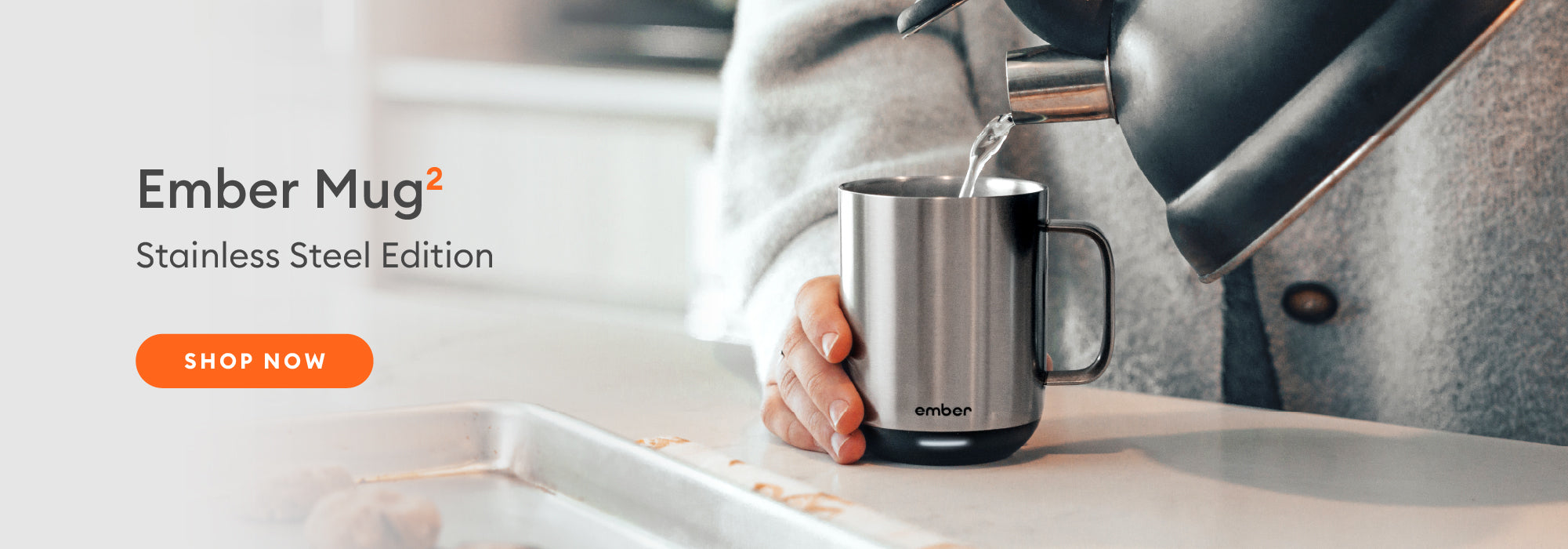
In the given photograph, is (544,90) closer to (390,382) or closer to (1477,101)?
(390,382)

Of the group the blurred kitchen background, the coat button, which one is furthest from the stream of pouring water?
the blurred kitchen background

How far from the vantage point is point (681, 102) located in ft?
8.05

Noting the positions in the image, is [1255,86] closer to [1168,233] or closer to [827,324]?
[827,324]

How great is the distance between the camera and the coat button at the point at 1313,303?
0.84 meters

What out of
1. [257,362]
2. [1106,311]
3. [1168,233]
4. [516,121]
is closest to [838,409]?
[1106,311]

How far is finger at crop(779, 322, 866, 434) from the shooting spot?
1.90 feet

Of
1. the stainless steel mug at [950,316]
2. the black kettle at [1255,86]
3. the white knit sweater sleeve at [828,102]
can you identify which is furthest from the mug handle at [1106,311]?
the white knit sweater sleeve at [828,102]

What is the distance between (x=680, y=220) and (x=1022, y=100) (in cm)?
219

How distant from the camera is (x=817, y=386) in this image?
59 cm

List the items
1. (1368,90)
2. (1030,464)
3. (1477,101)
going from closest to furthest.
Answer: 1. (1368,90)
2. (1030,464)
3. (1477,101)

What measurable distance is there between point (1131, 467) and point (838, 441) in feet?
0.49

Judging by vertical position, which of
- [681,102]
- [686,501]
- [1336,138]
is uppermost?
[681,102]

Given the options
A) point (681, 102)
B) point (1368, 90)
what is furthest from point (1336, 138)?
point (681, 102)

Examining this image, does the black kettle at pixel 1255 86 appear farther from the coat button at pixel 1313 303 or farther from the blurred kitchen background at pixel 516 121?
the blurred kitchen background at pixel 516 121
